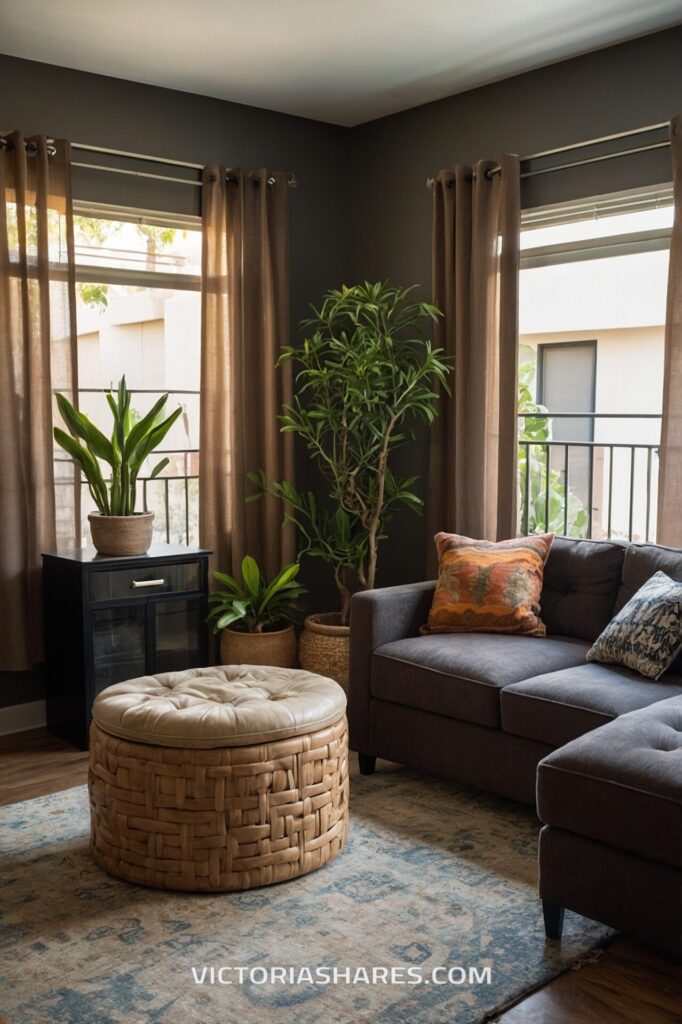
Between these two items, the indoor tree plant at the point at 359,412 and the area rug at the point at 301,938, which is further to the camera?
the indoor tree plant at the point at 359,412

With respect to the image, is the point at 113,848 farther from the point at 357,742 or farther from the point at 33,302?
the point at 33,302

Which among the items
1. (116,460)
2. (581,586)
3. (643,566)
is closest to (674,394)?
(643,566)

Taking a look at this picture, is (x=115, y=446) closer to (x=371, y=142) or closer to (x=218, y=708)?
(x=218, y=708)

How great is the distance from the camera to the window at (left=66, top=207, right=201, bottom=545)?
441cm

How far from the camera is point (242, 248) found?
4648mm

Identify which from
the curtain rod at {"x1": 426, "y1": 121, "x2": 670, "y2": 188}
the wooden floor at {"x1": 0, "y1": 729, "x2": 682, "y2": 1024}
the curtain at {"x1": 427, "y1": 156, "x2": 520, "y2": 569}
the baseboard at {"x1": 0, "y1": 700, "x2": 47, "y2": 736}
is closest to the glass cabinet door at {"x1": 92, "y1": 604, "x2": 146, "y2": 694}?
the baseboard at {"x1": 0, "y1": 700, "x2": 47, "y2": 736}

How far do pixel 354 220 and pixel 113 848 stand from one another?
3.47 m

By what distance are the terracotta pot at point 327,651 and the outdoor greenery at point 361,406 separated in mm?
187

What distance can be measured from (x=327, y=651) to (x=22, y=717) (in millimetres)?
1300

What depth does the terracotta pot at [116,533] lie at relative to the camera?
13.1ft

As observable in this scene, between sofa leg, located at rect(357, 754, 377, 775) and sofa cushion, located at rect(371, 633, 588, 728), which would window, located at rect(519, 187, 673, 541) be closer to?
sofa cushion, located at rect(371, 633, 588, 728)

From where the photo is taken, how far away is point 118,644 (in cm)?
400

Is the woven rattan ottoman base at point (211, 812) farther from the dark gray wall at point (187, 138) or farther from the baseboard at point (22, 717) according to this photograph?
the dark gray wall at point (187, 138)

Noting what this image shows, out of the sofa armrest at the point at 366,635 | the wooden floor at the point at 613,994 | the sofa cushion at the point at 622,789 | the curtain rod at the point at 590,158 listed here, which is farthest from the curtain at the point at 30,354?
the sofa cushion at the point at 622,789
